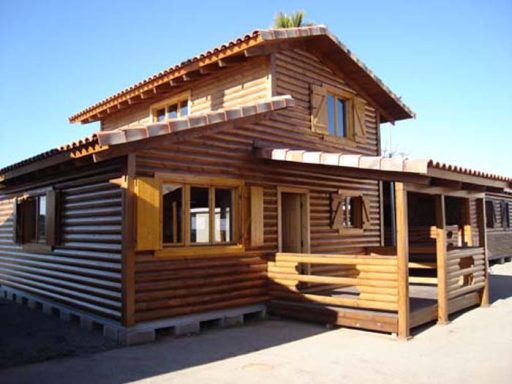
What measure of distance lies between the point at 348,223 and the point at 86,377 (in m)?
8.33

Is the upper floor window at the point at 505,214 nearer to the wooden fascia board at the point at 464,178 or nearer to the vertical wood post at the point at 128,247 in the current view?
the wooden fascia board at the point at 464,178

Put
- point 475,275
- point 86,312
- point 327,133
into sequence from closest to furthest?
point 86,312 → point 475,275 → point 327,133

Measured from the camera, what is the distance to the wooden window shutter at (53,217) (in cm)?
938

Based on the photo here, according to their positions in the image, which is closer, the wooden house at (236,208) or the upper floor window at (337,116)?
the wooden house at (236,208)

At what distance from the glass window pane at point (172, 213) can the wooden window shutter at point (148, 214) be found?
0.28 m

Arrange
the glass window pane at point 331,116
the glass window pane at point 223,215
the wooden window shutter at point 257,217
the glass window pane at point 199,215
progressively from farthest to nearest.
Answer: the glass window pane at point 331,116
the wooden window shutter at point 257,217
the glass window pane at point 223,215
the glass window pane at point 199,215

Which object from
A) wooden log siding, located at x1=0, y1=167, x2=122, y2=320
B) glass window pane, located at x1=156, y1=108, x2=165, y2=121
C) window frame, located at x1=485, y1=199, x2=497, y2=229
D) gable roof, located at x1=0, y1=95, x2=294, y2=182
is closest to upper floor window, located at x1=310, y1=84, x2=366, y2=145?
gable roof, located at x1=0, y1=95, x2=294, y2=182

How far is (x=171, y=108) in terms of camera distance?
12.9 m

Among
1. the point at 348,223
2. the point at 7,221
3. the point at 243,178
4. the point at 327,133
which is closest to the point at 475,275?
the point at 348,223

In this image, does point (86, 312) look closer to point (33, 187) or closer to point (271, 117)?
point (33, 187)

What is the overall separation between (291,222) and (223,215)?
2.59 metres

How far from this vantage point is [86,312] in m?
8.46

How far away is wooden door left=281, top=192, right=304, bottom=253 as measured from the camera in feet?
35.7

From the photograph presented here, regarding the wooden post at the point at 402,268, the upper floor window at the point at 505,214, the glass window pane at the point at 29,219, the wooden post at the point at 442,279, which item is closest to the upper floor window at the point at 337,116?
the wooden post at the point at 442,279
